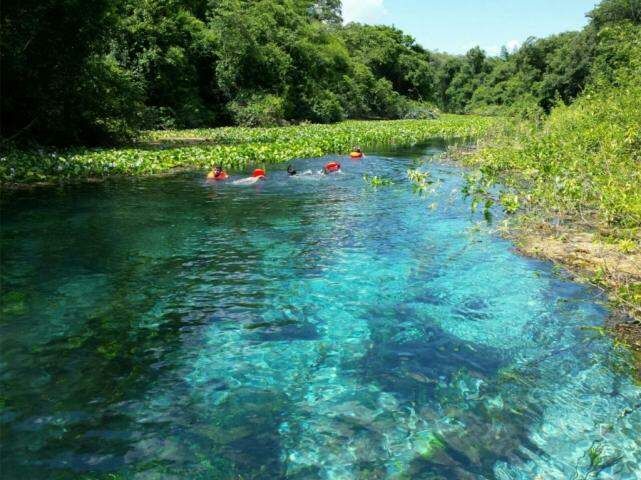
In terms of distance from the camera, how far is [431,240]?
977cm

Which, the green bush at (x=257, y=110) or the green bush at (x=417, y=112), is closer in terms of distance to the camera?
the green bush at (x=257, y=110)

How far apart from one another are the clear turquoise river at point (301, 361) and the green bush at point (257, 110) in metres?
24.6

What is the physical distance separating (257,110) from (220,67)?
402 cm

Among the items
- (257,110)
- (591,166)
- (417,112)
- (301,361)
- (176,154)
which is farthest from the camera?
(417,112)

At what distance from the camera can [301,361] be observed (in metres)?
5.41

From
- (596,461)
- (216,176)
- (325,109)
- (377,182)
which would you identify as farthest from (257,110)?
(596,461)

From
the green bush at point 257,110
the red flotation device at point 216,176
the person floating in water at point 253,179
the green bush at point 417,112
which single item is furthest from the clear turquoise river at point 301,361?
the green bush at point 417,112

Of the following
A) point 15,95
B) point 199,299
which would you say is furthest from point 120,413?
point 15,95

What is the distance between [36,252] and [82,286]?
195 centimetres

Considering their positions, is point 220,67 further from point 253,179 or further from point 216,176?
point 253,179

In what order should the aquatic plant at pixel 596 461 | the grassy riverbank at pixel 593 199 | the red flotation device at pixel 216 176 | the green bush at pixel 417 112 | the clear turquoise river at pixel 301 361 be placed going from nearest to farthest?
the aquatic plant at pixel 596 461
the clear turquoise river at pixel 301 361
the grassy riverbank at pixel 593 199
the red flotation device at pixel 216 176
the green bush at pixel 417 112

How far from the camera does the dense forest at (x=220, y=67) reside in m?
17.4

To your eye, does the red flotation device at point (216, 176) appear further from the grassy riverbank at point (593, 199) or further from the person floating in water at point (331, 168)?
the grassy riverbank at point (593, 199)

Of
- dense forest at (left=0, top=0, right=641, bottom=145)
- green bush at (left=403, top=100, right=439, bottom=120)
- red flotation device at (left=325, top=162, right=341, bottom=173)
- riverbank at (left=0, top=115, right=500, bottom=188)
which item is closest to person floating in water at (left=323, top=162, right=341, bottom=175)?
red flotation device at (left=325, top=162, right=341, bottom=173)
